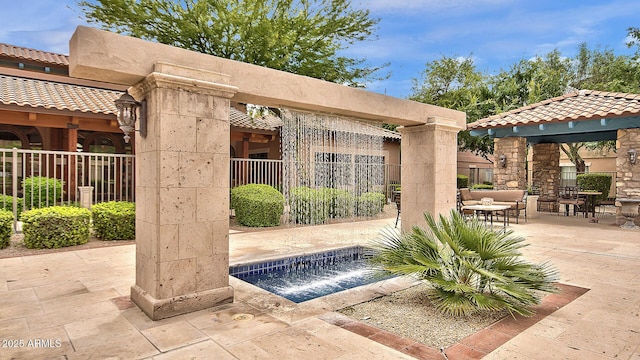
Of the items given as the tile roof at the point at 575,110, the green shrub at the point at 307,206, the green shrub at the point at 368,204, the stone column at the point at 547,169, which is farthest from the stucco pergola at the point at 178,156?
the stone column at the point at 547,169

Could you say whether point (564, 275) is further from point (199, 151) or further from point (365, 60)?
point (365, 60)

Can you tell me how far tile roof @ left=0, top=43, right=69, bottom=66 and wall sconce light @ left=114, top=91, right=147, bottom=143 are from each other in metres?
11.4

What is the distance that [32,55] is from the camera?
41.5 ft

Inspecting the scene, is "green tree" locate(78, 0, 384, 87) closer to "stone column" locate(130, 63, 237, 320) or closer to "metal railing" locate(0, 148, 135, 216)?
"metal railing" locate(0, 148, 135, 216)

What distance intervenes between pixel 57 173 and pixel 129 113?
10829 mm

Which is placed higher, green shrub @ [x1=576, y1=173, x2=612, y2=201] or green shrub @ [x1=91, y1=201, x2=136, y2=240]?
green shrub @ [x1=576, y1=173, x2=612, y2=201]

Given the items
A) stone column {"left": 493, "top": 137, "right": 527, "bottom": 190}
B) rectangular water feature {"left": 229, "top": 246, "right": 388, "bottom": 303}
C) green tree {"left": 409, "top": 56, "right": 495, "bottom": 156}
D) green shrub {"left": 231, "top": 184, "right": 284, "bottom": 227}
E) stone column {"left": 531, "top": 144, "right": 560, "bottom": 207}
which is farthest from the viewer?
green tree {"left": 409, "top": 56, "right": 495, "bottom": 156}

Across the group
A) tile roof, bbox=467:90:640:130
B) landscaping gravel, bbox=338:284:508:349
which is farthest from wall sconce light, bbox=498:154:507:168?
landscaping gravel, bbox=338:284:508:349

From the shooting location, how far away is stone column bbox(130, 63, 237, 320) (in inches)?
146

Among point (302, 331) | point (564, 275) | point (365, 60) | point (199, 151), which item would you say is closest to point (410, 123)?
point (564, 275)

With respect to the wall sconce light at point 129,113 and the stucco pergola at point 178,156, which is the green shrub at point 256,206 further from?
the wall sconce light at point 129,113

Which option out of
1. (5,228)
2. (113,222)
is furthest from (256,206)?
(5,228)

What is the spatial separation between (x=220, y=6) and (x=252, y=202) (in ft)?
21.9

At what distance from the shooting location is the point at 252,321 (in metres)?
3.59
